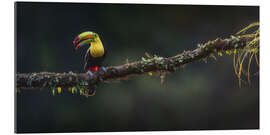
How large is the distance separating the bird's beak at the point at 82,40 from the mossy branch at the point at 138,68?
33 cm

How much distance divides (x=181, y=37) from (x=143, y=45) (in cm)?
45

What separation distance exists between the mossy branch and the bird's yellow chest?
0.19m

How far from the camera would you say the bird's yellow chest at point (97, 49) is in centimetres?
381

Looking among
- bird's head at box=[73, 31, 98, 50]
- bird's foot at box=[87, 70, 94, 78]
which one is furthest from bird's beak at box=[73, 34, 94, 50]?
bird's foot at box=[87, 70, 94, 78]

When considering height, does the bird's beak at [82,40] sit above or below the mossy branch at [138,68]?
above

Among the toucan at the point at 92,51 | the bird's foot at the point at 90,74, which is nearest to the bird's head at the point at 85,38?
the toucan at the point at 92,51

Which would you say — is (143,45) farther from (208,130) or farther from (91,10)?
(208,130)

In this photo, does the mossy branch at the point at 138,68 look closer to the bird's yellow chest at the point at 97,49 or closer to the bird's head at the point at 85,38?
the bird's yellow chest at the point at 97,49

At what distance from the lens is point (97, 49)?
3834 millimetres

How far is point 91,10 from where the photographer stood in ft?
12.8

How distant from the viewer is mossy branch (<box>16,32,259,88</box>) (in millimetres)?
3750

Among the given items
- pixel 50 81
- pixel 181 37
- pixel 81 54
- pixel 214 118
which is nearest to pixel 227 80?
pixel 214 118

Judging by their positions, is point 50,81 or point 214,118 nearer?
point 50,81

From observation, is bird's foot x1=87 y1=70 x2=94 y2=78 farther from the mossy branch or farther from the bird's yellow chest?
the bird's yellow chest
